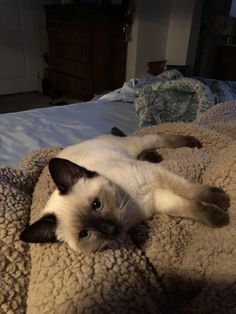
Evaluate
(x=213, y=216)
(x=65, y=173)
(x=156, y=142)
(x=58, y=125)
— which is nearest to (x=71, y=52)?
(x=58, y=125)

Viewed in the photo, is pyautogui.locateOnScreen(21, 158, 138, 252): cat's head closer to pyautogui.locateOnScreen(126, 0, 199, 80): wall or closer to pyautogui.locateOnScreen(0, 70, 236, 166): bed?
pyautogui.locateOnScreen(0, 70, 236, 166): bed

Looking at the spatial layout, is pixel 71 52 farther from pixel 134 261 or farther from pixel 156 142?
pixel 134 261

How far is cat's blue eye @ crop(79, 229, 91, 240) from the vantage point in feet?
2.58

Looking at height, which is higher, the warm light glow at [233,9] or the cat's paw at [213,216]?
the warm light glow at [233,9]

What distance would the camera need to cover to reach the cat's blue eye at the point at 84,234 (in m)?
0.79

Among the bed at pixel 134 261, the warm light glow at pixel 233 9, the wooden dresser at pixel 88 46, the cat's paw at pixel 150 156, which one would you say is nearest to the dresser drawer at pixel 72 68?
the wooden dresser at pixel 88 46

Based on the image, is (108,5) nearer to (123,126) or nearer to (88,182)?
(123,126)

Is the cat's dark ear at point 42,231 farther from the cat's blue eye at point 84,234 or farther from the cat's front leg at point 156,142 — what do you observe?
the cat's front leg at point 156,142

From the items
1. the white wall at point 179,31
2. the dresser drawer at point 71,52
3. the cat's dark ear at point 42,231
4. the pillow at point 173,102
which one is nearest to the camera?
the cat's dark ear at point 42,231

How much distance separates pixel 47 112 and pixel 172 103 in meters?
0.86

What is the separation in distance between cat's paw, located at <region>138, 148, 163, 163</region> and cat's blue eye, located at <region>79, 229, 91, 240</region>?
0.41 meters

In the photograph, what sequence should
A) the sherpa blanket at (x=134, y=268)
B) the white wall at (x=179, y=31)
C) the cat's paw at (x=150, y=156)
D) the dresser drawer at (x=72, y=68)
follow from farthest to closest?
1. the dresser drawer at (x=72, y=68)
2. the white wall at (x=179, y=31)
3. the cat's paw at (x=150, y=156)
4. the sherpa blanket at (x=134, y=268)

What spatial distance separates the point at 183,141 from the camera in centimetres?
118

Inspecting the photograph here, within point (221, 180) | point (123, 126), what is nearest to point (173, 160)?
point (221, 180)
